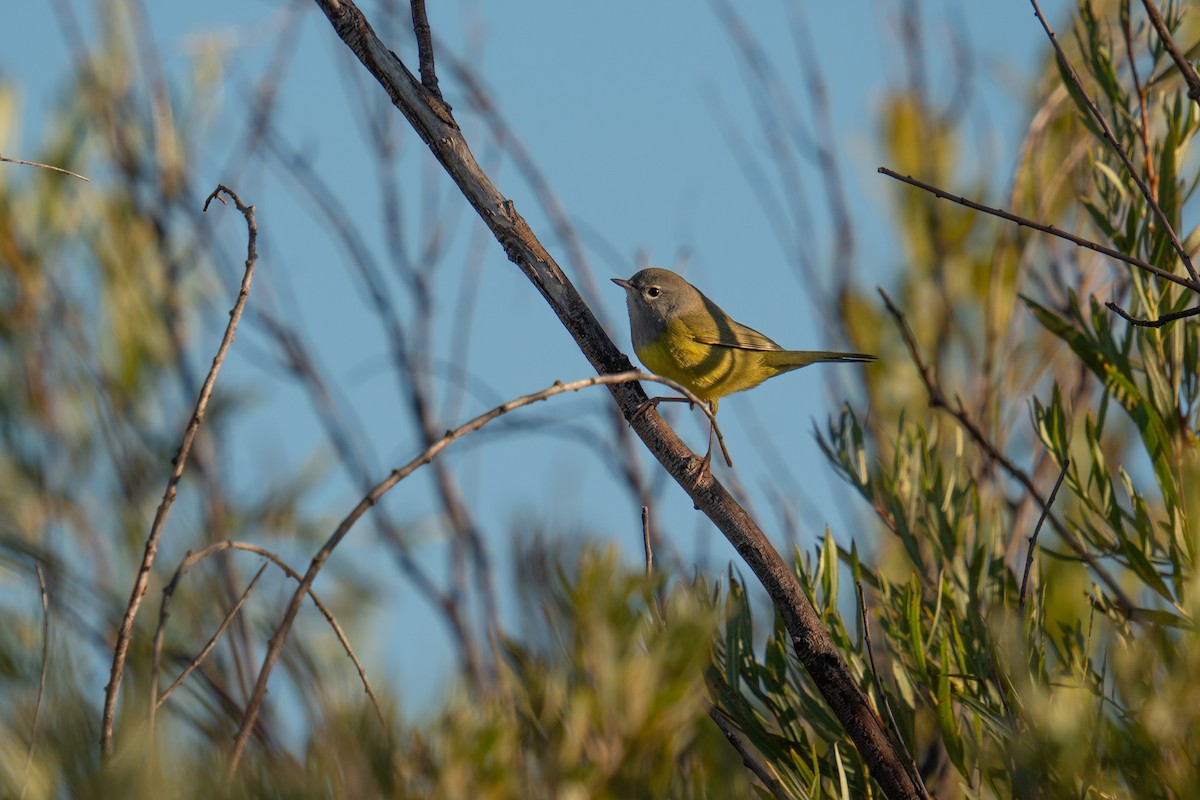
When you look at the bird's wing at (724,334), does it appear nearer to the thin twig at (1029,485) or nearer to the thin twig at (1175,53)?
the thin twig at (1029,485)

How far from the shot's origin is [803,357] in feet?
11.5

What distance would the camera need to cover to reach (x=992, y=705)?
56.3 inches

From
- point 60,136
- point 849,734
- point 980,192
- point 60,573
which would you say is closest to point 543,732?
point 849,734

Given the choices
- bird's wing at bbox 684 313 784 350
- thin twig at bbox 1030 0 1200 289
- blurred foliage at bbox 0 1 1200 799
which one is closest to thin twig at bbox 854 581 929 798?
blurred foliage at bbox 0 1 1200 799

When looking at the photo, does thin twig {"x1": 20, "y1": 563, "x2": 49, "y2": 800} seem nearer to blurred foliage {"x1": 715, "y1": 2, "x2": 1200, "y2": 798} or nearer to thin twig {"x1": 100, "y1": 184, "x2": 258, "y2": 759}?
thin twig {"x1": 100, "y1": 184, "x2": 258, "y2": 759}

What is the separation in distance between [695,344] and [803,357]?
353 millimetres

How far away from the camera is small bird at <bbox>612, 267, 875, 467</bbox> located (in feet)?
11.4

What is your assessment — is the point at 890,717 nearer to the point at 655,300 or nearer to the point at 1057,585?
the point at 1057,585

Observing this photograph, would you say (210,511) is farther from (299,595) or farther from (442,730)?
(442,730)

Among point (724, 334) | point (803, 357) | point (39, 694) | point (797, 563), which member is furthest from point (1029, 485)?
point (724, 334)

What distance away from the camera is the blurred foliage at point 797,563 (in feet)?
2.54

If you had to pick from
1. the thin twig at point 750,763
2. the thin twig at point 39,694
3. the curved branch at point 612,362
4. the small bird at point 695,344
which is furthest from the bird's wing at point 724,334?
the thin twig at point 39,694

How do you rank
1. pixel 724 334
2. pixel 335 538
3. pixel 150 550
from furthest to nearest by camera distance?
pixel 724 334
pixel 150 550
pixel 335 538

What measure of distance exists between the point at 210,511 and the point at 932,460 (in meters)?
1.85
